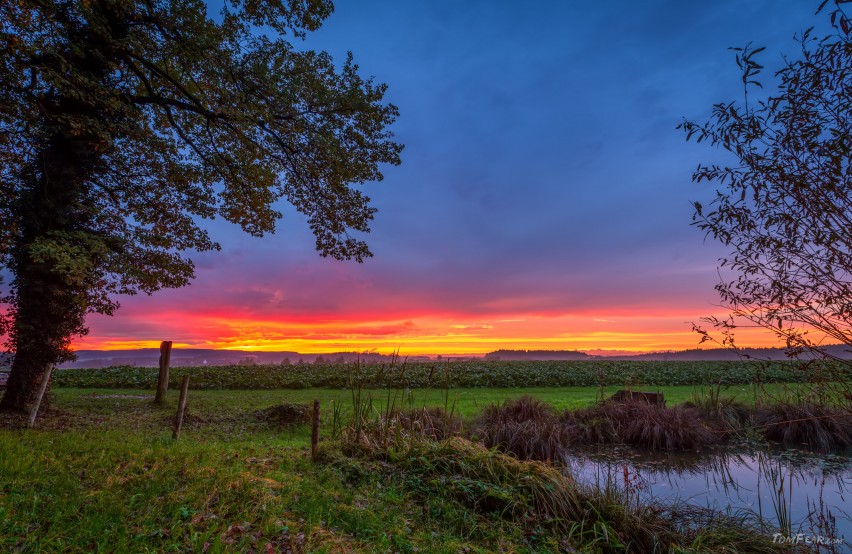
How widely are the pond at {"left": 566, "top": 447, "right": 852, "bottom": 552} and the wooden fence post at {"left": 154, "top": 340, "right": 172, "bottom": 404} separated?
16.2 meters

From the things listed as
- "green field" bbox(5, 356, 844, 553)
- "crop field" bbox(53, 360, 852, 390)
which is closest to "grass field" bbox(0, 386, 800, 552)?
"green field" bbox(5, 356, 844, 553)

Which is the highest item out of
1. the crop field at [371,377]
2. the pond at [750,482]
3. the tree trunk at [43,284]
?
the tree trunk at [43,284]

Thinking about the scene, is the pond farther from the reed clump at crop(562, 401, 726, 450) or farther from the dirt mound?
the dirt mound

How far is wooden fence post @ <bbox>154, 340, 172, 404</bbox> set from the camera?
17.6m

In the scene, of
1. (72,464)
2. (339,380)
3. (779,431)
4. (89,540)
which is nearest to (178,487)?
(89,540)

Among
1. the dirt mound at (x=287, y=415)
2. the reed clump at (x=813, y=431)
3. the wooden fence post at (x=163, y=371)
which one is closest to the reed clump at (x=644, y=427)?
the reed clump at (x=813, y=431)

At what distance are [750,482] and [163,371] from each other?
20606mm

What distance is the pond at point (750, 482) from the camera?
7730 millimetres

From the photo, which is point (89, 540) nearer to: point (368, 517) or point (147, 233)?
point (368, 517)

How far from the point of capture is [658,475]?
1089cm

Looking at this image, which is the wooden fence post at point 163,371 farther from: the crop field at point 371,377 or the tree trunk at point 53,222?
the crop field at point 371,377

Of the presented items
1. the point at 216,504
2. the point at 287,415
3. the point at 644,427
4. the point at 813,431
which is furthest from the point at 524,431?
Result: the point at 813,431

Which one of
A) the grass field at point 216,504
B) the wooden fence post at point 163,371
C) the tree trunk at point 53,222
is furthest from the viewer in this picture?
the wooden fence post at point 163,371

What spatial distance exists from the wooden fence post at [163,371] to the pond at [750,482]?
16244 mm
